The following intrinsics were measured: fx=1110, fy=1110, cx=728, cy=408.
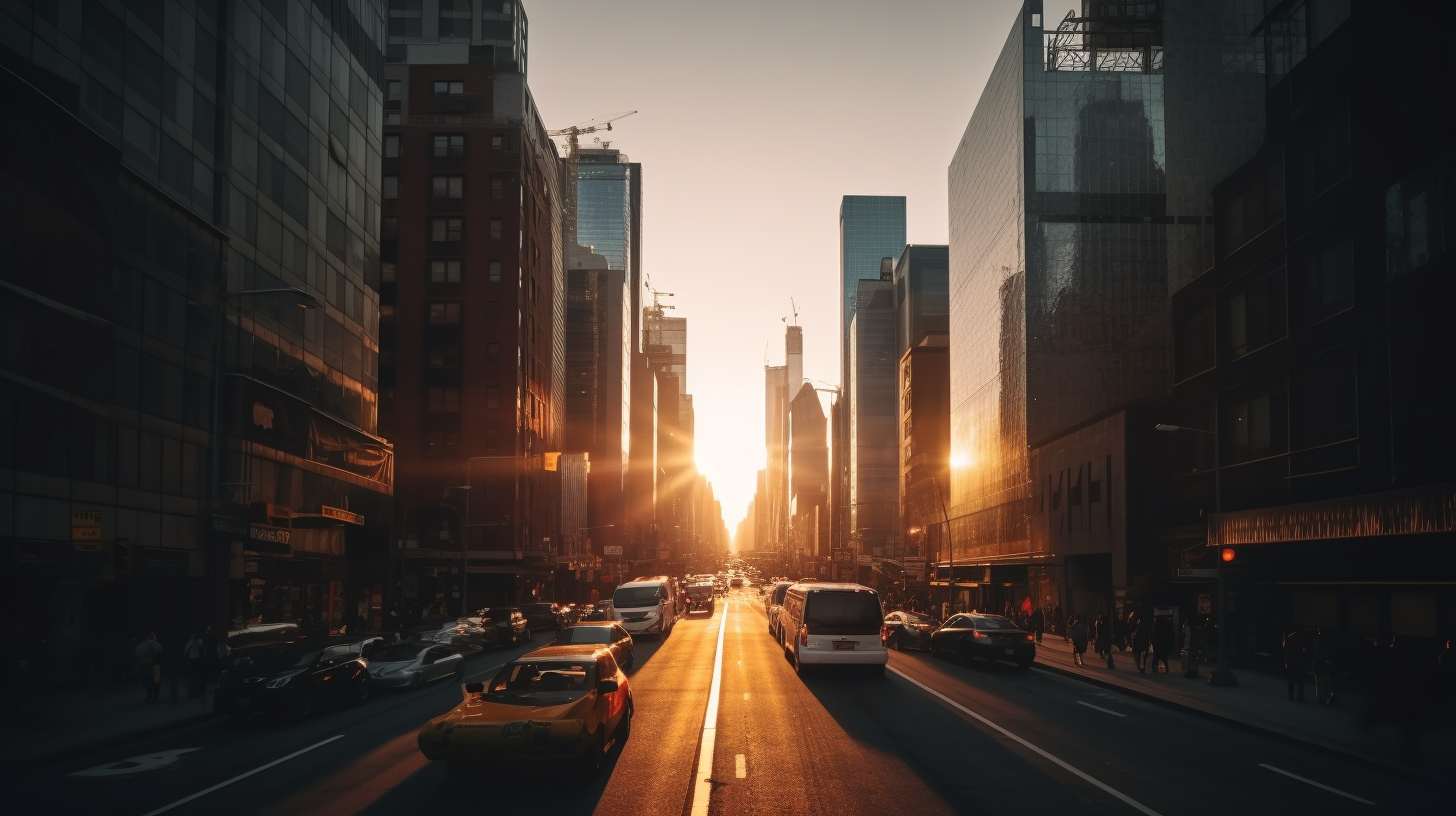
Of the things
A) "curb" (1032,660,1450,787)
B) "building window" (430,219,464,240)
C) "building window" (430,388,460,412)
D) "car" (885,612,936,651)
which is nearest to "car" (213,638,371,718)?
"curb" (1032,660,1450,787)

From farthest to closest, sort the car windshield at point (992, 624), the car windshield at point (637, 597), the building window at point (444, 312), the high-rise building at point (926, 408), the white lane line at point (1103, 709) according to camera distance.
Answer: the high-rise building at point (926, 408) < the building window at point (444, 312) < the car windshield at point (637, 597) < the car windshield at point (992, 624) < the white lane line at point (1103, 709)

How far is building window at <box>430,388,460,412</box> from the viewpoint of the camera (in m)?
83.1

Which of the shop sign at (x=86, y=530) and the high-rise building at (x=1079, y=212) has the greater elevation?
the high-rise building at (x=1079, y=212)

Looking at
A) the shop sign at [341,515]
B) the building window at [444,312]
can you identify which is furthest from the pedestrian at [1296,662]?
the building window at [444,312]

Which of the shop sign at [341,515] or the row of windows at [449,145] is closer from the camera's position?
the shop sign at [341,515]

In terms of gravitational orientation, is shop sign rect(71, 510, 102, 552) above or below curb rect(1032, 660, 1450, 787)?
above

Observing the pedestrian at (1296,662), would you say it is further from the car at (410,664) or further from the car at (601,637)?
the car at (410,664)

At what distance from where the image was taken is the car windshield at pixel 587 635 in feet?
99.5

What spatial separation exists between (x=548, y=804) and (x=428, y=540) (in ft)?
238

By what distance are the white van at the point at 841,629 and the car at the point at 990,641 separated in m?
6.42

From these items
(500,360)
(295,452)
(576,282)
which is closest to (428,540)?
(500,360)

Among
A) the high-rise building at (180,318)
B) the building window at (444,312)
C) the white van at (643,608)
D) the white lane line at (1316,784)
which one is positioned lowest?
the white van at (643,608)

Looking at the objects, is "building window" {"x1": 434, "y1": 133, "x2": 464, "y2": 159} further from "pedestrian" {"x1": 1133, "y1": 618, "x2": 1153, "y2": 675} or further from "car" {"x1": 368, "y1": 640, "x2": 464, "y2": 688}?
"pedestrian" {"x1": 1133, "y1": 618, "x2": 1153, "y2": 675}

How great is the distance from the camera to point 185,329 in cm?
3556
